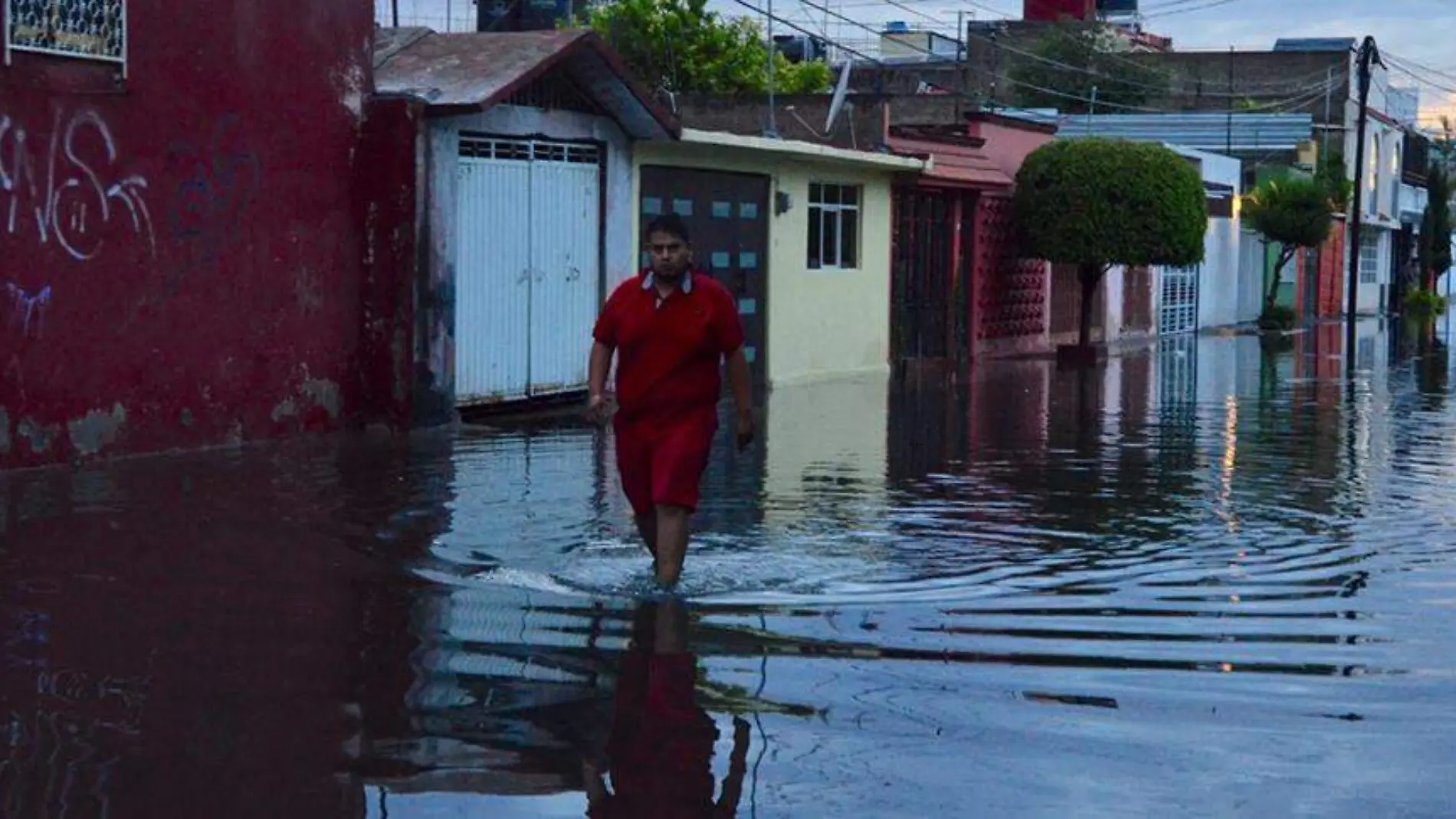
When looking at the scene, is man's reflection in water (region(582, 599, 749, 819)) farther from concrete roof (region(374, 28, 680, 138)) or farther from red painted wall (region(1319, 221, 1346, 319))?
red painted wall (region(1319, 221, 1346, 319))

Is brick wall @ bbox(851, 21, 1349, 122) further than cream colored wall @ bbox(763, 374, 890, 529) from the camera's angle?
Yes

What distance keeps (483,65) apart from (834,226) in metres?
10.7

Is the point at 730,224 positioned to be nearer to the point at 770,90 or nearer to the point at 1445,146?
the point at 770,90

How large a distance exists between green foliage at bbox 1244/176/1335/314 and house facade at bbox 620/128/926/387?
80.5 feet

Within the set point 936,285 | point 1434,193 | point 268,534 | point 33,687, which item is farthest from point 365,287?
point 1434,193

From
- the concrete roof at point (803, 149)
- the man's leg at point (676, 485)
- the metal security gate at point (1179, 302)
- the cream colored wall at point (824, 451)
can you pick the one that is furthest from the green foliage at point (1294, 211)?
the man's leg at point (676, 485)

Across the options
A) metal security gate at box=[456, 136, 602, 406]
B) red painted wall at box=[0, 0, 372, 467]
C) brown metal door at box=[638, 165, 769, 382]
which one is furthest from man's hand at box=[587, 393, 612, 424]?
brown metal door at box=[638, 165, 769, 382]

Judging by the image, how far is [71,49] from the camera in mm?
14648

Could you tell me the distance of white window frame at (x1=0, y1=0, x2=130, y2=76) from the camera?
14.1 m

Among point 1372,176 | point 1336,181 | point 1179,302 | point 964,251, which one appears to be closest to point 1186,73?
point 1372,176

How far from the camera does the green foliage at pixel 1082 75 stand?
7506 cm

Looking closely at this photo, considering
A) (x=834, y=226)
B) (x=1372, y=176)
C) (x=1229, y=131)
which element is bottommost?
(x=834, y=226)

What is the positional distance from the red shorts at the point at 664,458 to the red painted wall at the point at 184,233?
18.9ft

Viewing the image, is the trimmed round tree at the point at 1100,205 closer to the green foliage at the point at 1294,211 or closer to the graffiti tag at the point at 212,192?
the green foliage at the point at 1294,211
